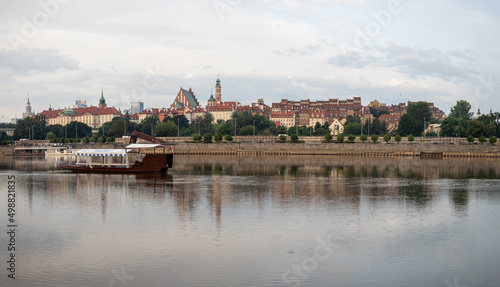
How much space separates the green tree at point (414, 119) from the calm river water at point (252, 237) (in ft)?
353

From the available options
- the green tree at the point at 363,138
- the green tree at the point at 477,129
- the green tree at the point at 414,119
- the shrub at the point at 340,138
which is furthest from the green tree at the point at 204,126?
the green tree at the point at 477,129

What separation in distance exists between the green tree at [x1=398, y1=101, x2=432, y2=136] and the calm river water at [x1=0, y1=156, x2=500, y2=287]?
108 m

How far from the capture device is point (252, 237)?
23375mm

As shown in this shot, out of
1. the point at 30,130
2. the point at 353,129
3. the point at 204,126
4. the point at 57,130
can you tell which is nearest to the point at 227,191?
the point at 353,129

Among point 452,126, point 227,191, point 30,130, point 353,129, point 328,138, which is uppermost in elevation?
point 452,126

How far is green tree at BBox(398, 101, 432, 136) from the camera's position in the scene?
146 m

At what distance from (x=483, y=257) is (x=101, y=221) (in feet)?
58.0

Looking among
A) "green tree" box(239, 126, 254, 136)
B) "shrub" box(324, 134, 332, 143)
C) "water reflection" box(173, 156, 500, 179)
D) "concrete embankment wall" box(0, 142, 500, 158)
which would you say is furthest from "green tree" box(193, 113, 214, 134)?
"water reflection" box(173, 156, 500, 179)

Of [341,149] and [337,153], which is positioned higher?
[341,149]

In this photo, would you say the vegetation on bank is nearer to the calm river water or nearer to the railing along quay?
the railing along quay

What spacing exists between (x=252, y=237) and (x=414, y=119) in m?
135

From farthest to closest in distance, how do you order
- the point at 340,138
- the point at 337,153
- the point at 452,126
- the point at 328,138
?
the point at 452,126
the point at 328,138
the point at 340,138
the point at 337,153

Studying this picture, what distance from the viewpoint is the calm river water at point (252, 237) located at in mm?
17891

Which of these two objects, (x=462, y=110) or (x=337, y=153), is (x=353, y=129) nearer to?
(x=462, y=110)
